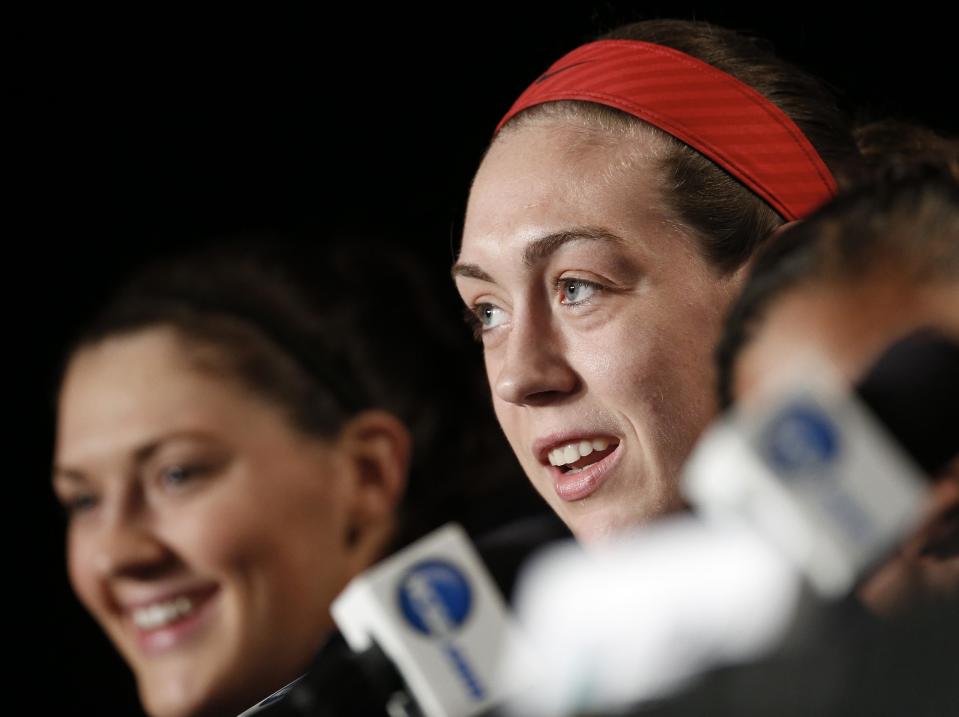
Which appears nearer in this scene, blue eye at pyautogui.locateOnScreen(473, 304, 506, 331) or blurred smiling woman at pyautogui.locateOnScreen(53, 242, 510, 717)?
blue eye at pyautogui.locateOnScreen(473, 304, 506, 331)

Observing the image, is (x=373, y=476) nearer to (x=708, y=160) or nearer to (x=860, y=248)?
(x=708, y=160)

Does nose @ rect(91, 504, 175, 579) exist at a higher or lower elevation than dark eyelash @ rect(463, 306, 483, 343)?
lower

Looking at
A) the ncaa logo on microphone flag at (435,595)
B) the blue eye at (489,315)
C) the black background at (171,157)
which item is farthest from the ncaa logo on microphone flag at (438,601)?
the black background at (171,157)

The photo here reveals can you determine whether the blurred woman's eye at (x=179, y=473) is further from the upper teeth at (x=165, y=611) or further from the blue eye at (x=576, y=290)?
the blue eye at (x=576, y=290)

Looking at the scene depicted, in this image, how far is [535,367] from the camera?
30.4 inches

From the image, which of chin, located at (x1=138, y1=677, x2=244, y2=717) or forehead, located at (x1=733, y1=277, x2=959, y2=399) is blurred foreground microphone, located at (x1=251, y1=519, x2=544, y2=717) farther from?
chin, located at (x1=138, y1=677, x2=244, y2=717)

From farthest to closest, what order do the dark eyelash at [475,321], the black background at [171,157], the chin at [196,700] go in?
the black background at [171,157] < the chin at [196,700] < the dark eyelash at [475,321]

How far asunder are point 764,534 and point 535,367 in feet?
1.26

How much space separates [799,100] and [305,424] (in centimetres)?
55

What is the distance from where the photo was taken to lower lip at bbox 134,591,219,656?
1.10m

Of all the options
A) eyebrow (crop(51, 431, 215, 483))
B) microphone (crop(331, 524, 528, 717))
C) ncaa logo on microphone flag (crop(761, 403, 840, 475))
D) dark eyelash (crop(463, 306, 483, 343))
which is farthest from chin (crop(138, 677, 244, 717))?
ncaa logo on microphone flag (crop(761, 403, 840, 475))

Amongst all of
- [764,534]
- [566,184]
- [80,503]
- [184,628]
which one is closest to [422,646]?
[764,534]

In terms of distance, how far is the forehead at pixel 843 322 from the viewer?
46cm

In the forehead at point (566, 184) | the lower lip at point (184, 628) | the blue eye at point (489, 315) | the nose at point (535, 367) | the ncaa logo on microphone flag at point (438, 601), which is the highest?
the forehead at point (566, 184)
